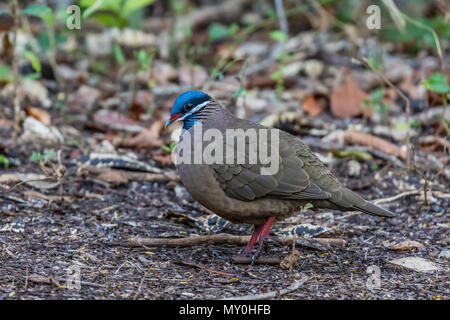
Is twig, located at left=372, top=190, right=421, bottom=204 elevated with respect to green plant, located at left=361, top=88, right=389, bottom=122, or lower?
lower

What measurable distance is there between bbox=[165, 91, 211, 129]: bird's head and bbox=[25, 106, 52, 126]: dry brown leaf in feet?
7.90

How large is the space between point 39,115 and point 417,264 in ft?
13.8

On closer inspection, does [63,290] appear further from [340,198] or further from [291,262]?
[340,198]

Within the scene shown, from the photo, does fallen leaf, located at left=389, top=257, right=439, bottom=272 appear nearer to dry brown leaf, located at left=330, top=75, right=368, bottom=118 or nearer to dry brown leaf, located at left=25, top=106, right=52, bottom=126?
dry brown leaf, located at left=330, top=75, right=368, bottom=118

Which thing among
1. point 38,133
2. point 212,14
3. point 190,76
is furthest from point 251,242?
point 212,14

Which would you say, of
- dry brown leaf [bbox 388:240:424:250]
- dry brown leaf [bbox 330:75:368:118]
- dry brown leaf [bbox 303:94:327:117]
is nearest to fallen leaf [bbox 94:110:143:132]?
dry brown leaf [bbox 303:94:327:117]

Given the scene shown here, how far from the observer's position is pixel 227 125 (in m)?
4.84

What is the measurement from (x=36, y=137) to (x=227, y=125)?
8.40ft

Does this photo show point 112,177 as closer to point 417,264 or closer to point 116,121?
point 116,121

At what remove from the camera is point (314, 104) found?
800 centimetres

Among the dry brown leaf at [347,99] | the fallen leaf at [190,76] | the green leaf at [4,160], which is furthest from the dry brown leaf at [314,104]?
the green leaf at [4,160]

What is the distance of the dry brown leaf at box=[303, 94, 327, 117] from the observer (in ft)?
25.9

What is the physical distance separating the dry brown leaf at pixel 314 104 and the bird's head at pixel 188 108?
318 cm

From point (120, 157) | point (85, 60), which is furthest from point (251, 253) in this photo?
point (85, 60)
